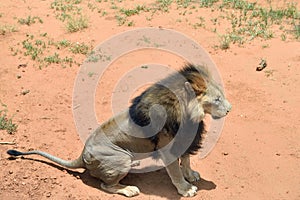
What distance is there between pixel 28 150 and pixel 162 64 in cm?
336

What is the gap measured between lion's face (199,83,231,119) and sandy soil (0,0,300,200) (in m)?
1.04

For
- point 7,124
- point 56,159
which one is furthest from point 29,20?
point 56,159

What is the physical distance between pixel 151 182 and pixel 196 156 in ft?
2.71

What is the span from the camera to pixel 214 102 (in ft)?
16.3

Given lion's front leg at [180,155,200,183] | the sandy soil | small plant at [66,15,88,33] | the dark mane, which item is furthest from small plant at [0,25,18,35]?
lion's front leg at [180,155,200,183]

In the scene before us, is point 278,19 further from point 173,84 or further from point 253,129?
point 173,84

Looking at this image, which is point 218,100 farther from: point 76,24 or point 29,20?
point 29,20

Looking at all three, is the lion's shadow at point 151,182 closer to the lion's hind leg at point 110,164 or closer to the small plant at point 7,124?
the lion's hind leg at point 110,164

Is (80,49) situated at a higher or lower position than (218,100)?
lower

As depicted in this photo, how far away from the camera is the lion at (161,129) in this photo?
4.89 metres

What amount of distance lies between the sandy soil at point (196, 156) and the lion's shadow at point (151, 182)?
1cm

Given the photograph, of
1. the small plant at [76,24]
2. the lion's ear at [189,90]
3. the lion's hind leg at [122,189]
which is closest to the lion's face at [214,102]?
the lion's ear at [189,90]

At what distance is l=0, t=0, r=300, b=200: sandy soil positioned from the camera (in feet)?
17.6

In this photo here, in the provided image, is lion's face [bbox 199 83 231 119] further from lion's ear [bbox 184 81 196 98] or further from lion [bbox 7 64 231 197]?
lion's ear [bbox 184 81 196 98]
